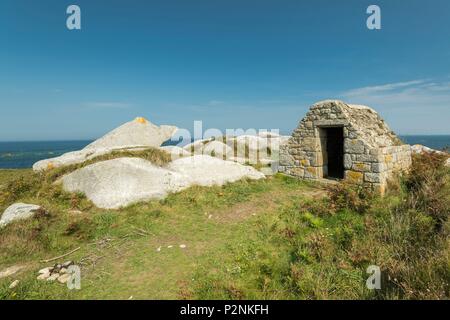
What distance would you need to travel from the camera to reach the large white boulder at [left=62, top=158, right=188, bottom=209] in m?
8.22

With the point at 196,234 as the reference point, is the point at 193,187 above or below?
above

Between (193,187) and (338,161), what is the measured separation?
312 inches

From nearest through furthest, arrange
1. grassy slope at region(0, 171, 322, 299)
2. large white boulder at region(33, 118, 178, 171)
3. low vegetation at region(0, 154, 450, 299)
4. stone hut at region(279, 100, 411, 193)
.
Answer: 1. low vegetation at region(0, 154, 450, 299)
2. grassy slope at region(0, 171, 322, 299)
3. stone hut at region(279, 100, 411, 193)
4. large white boulder at region(33, 118, 178, 171)

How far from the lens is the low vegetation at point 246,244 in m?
4.09

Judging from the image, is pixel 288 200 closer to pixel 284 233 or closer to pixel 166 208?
pixel 284 233

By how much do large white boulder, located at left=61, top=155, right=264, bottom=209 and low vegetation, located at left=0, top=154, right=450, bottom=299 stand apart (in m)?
0.41

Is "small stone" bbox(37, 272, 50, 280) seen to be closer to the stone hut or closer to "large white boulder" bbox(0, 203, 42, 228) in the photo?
"large white boulder" bbox(0, 203, 42, 228)

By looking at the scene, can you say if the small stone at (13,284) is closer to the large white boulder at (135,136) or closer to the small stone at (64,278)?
the small stone at (64,278)

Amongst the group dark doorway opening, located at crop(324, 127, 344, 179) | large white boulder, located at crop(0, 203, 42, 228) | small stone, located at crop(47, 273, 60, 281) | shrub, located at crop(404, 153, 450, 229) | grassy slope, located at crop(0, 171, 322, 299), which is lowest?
small stone, located at crop(47, 273, 60, 281)

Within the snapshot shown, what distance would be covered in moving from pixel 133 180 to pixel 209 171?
127 inches

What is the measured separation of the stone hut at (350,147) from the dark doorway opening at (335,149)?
37 centimetres

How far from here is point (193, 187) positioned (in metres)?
9.48

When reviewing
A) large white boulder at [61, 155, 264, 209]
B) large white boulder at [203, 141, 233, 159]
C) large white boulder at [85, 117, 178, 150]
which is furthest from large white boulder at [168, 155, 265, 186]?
large white boulder at [85, 117, 178, 150]
